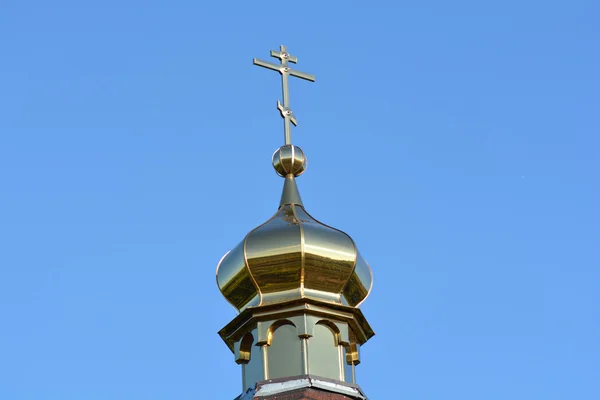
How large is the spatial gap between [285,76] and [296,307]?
327 centimetres

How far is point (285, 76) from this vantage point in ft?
69.7

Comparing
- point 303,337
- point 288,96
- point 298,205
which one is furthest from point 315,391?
point 288,96

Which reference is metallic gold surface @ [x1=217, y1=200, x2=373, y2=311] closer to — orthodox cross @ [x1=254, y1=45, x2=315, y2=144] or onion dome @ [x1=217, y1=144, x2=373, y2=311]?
onion dome @ [x1=217, y1=144, x2=373, y2=311]

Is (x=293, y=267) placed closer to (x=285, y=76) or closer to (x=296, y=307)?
(x=296, y=307)

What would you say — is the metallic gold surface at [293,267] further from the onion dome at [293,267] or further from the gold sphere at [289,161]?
the gold sphere at [289,161]

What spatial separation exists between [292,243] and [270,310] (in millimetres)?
765

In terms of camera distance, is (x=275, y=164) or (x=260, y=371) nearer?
(x=260, y=371)

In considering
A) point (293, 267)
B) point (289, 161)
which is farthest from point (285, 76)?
point (293, 267)

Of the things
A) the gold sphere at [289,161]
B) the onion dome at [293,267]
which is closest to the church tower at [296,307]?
the onion dome at [293,267]

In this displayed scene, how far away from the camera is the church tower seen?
1900 cm

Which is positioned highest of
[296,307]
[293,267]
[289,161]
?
[289,161]

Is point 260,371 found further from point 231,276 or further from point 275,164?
point 275,164

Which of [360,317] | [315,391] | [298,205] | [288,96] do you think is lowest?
[315,391]

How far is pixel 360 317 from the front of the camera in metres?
19.8
